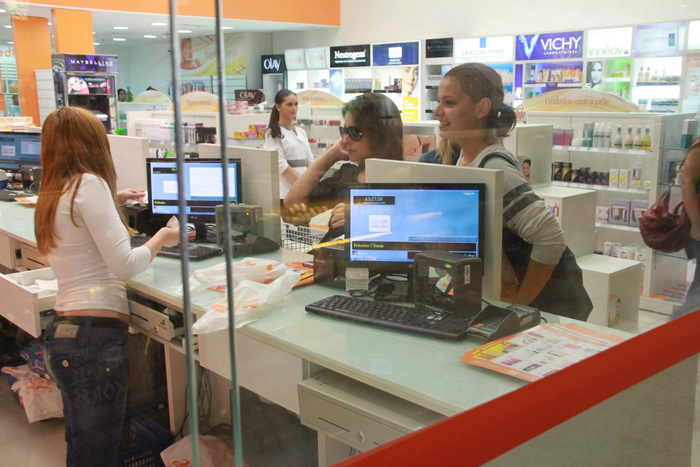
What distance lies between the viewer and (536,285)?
7.20 ft

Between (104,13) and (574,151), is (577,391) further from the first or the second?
(574,151)

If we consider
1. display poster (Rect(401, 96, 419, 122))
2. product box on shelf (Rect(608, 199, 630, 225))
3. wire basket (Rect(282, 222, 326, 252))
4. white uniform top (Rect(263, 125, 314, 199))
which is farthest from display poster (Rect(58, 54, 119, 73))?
product box on shelf (Rect(608, 199, 630, 225))

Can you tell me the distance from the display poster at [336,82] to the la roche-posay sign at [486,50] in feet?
4.26

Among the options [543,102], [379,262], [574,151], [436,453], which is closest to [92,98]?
[379,262]

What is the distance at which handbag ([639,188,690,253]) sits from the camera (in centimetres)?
304

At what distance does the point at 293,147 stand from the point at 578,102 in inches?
91.2

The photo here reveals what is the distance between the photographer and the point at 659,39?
532 centimetres

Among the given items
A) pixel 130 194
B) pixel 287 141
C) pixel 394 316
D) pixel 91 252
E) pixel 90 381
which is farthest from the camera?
pixel 287 141

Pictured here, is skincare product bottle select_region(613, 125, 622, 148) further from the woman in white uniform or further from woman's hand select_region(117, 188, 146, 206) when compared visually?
woman's hand select_region(117, 188, 146, 206)

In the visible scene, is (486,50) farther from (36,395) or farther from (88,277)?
(36,395)

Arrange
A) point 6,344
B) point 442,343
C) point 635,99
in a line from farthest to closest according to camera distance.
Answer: point 635,99 → point 442,343 → point 6,344

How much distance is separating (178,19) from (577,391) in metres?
1.32

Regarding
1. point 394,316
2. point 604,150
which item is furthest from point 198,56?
point 604,150

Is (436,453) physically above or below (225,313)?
below
